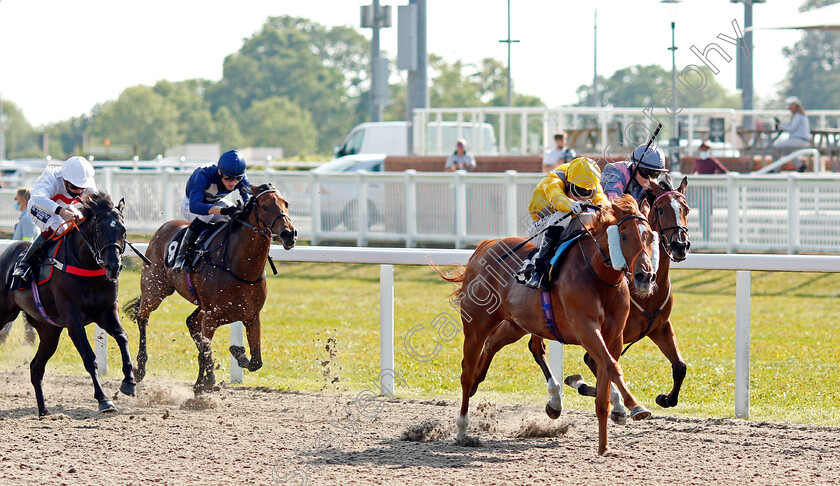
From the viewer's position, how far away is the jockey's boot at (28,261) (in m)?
7.44

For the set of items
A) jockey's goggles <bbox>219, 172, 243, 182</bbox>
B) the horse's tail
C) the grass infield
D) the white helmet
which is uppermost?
the white helmet

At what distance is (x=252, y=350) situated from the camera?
7.81m

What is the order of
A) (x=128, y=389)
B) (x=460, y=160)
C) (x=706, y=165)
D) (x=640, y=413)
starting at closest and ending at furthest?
(x=640, y=413) < (x=128, y=389) < (x=706, y=165) < (x=460, y=160)

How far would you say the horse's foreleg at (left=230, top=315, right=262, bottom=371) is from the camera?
7.76 m

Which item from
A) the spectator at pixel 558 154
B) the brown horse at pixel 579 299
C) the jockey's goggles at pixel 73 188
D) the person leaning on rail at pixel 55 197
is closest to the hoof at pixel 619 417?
the brown horse at pixel 579 299

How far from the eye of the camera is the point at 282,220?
7.39m

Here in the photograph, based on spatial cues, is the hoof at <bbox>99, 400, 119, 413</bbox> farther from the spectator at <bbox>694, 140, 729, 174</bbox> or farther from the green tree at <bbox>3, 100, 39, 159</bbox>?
the green tree at <bbox>3, 100, 39, 159</bbox>

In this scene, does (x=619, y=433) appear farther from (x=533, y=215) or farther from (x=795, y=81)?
(x=795, y=81)

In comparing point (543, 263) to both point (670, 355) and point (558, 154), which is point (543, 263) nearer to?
point (670, 355)

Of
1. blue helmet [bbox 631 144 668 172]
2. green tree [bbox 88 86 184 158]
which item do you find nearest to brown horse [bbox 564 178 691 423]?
blue helmet [bbox 631 144 668 172]

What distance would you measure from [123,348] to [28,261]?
919 mm

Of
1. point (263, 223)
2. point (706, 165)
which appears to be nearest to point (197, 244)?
point (263, 223)

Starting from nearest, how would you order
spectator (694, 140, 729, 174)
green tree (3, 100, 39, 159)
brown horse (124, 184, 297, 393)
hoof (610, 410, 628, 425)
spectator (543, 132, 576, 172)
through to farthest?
hoof (610, 410, 628, 425) → brown horse (124, 184, 297, 393) → spectator (543, 132, 576, 172) → spectator (694, 140, 729, 174) → green tree (3, 100, 39, 159)

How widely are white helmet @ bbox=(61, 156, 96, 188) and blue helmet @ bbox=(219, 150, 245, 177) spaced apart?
0.90 metres
